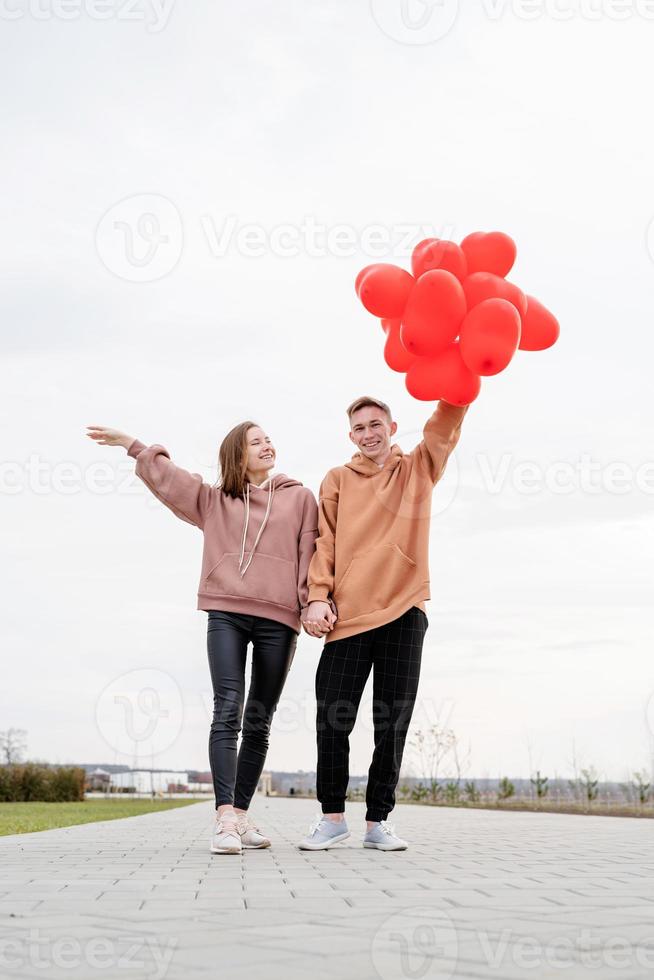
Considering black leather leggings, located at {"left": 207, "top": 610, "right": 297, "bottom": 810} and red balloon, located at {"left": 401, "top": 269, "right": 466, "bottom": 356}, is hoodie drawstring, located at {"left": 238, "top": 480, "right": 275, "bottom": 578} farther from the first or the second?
red balloon, located at {"left": 401, "top": 269, "right": 466, "bottom": 356}

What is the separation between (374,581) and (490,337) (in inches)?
49.2

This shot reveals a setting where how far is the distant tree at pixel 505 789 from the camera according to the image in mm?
15641

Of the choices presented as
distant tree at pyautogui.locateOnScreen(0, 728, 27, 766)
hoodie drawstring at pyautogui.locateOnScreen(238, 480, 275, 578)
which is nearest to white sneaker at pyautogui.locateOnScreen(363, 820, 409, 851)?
hoodie drawstring at pyautogui.locateOnScreen(238, 480, 275, 578)

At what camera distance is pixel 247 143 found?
30.5 feet

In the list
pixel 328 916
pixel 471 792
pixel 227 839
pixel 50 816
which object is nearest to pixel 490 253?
pixel 227 839

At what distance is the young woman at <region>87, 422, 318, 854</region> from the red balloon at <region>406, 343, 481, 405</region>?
884 millimetres

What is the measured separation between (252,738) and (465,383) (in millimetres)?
1969

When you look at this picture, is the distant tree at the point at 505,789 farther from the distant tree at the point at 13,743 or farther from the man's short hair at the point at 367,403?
the distant tree at the point at 13,743

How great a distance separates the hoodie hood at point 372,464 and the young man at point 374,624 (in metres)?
0.10

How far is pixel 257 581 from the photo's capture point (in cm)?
438

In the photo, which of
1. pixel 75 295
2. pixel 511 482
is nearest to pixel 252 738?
pixel 511 482

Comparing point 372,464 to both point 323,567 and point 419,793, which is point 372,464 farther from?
point 419,793

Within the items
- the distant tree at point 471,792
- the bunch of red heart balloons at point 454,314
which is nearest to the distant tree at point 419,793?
the distant tree at point 471,792

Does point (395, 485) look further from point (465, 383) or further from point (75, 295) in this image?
point (75, 295)
